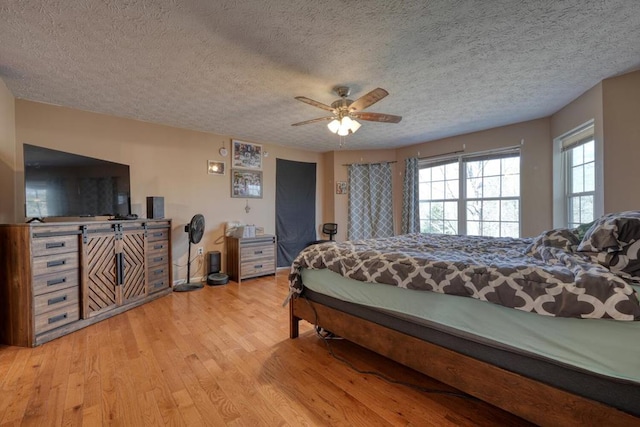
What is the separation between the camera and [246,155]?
4.62 m

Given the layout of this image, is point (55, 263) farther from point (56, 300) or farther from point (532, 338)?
point (532, 338)

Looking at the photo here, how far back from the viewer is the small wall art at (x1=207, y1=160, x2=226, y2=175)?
14.0ft

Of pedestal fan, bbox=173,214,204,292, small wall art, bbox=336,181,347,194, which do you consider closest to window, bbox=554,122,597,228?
small wall art, bbox=336,181,347,194

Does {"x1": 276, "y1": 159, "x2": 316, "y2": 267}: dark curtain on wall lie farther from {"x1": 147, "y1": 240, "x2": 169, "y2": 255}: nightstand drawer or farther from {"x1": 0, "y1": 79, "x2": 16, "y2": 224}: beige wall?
{"x1": 0, "y1": 79, "x2": 16, "y2": 224}: beige wall

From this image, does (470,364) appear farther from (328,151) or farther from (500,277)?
(328,151)

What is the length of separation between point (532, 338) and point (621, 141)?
2.56 m

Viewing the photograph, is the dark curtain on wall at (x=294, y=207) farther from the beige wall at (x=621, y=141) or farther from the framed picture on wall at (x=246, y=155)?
the beige wall at (x=621, y=141)

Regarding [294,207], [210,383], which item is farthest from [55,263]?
[294,207]

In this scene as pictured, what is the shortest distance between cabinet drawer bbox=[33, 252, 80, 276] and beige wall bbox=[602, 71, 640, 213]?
4.94m

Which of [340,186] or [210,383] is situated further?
[340,186]

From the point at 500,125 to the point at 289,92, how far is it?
3147mm

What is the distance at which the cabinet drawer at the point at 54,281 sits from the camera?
2184 mm

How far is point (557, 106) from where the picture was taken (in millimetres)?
3213

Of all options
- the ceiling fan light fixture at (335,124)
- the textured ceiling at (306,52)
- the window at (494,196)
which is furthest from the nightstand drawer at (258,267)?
the window at (494,196)
